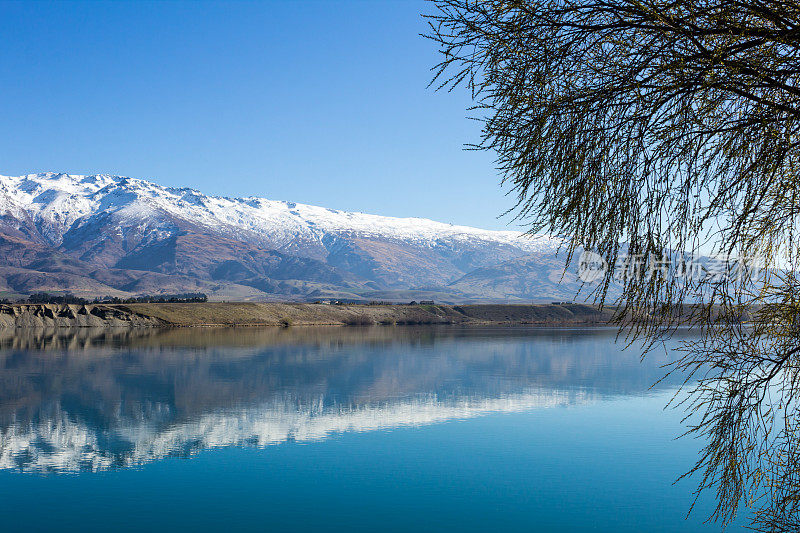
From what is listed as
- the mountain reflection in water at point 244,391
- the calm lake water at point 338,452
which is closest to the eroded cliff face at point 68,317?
the mountain reflection in water at point 244,391

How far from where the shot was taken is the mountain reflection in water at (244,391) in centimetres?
2186

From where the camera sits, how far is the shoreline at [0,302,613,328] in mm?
100562

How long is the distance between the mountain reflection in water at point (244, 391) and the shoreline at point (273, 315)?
42.6 m

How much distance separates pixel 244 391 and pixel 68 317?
265ft

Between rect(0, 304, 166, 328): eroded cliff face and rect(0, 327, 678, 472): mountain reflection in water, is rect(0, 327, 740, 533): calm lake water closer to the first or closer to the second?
rect(0, 327, 678, 472): mountain reflection in water

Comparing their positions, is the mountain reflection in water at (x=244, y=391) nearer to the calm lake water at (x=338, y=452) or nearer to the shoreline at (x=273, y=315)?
the calm lake water at (x=338, y=452)

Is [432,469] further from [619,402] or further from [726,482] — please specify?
[619,402]

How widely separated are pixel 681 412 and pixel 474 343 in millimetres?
43830

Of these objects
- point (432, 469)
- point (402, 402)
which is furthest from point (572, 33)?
point (402, 402)

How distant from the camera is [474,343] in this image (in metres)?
72.1

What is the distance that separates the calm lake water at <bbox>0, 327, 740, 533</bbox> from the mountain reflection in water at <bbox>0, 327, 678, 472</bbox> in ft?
0.47

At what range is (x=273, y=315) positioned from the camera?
121500 millimetres

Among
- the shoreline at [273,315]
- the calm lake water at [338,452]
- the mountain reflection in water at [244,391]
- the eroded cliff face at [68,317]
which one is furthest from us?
the shoreline at [273,315]

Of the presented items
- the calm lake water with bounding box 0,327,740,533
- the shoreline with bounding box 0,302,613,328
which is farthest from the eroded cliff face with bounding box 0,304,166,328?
the calm lake water with bounding box 0,327,740,533
